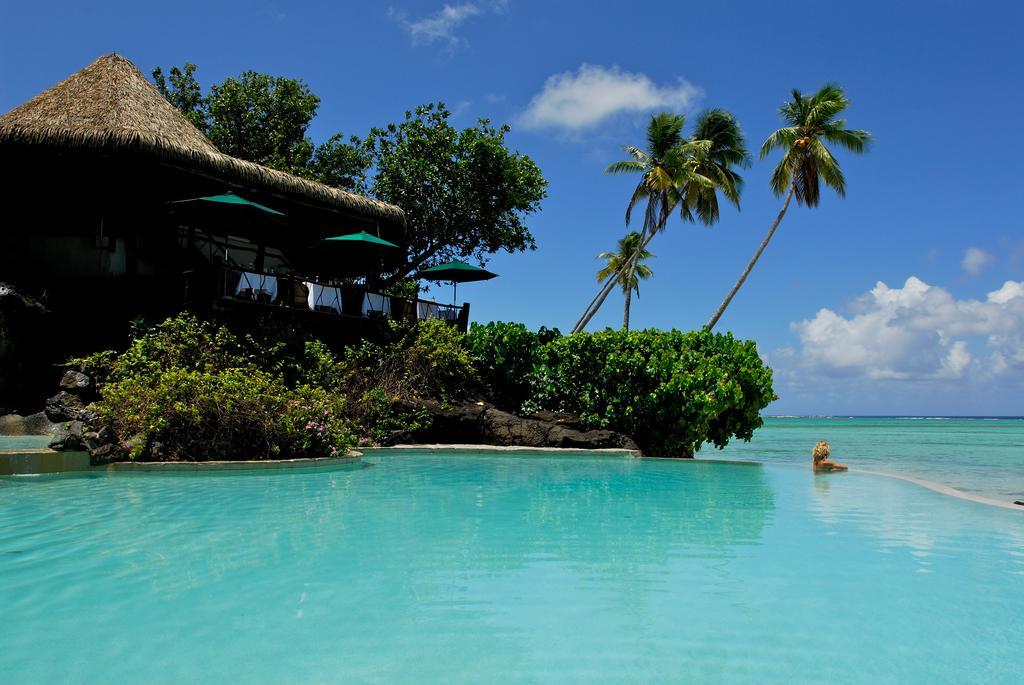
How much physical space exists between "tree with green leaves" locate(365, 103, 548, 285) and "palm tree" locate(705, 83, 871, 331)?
27.8 ft

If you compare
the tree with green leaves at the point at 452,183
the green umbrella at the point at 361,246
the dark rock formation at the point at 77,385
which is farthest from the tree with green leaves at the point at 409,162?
the dark rock formation at the point at 77,385

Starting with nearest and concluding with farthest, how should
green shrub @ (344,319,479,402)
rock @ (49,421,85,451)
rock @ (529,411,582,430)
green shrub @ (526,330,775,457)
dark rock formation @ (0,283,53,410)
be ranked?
1. rock @ (49,421,85,451)
2. dark rock formation @ (0,283,53,410)
3. green shrub @ (526,330,775,457)
4. rock @ (529,411,582,430)
5. green shrub @ (344,319,479,402)

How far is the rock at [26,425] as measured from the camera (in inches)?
486

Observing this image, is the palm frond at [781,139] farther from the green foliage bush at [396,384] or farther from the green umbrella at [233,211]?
the green umbrella at [233,211]

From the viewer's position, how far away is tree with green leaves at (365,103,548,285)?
82.5ft

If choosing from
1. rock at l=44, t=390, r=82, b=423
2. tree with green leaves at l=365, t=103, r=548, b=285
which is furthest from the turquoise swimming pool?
tree with green leaves at l=365, t=103, r=548, b=285

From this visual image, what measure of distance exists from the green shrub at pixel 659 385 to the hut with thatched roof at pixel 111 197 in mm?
6946

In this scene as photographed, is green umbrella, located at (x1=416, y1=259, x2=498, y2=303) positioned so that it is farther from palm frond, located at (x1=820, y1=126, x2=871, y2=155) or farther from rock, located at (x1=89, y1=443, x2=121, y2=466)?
palm frond, located at (x1=820, y1=126, x2=871, y2=155)

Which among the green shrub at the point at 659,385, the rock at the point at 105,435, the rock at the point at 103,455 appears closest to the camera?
the rock at the point at 103,455

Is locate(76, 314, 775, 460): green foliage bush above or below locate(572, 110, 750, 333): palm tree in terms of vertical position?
below

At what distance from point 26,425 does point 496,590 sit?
1181cm

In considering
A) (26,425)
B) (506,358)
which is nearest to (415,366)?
(506,358)

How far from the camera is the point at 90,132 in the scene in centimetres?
1387

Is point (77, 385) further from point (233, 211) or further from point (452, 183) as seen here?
point (452, 183)
